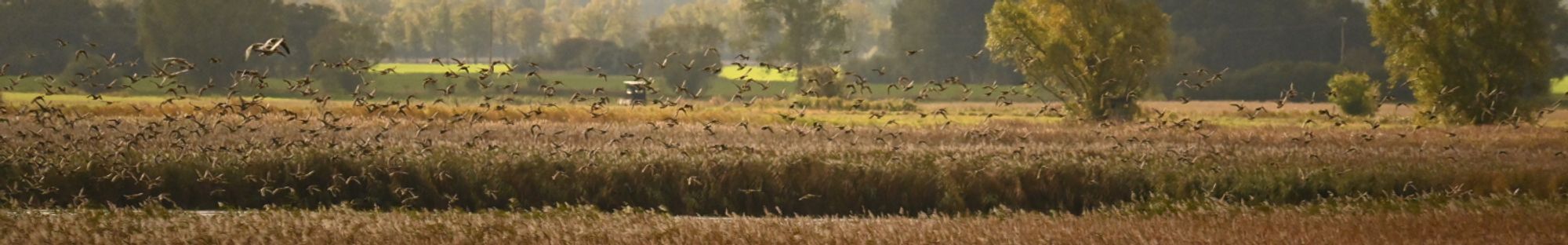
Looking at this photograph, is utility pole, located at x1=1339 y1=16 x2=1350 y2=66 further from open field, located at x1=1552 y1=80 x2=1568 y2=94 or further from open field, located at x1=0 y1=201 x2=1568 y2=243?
open field, located at x1=0 y1=201 x2=1568 y2=243

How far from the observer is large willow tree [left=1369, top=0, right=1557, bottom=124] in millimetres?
44469

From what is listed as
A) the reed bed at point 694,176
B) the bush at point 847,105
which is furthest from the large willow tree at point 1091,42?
the reed bed at point 694,176

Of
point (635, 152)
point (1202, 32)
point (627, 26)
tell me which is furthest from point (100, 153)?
point (627, 26)

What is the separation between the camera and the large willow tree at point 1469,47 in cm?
4447

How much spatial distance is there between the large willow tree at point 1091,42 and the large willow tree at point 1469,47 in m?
5.61

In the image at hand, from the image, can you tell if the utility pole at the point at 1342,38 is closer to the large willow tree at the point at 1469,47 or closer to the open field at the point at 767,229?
the large willow tree at the point at 1469,47

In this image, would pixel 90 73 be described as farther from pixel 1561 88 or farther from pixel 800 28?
pixel 1561 88

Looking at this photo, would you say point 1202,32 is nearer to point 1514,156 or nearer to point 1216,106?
point 1216,106

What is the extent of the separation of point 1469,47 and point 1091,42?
900cm

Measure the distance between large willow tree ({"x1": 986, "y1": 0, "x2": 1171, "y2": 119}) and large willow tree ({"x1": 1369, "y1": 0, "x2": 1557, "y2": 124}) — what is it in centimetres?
561

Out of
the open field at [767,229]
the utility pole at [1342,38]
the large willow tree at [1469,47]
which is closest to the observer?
the open field at [767,229]

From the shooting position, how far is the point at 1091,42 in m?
46.3

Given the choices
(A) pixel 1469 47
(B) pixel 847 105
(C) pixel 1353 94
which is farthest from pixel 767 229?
(C) pixel 1353 94

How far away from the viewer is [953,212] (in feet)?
73.2
